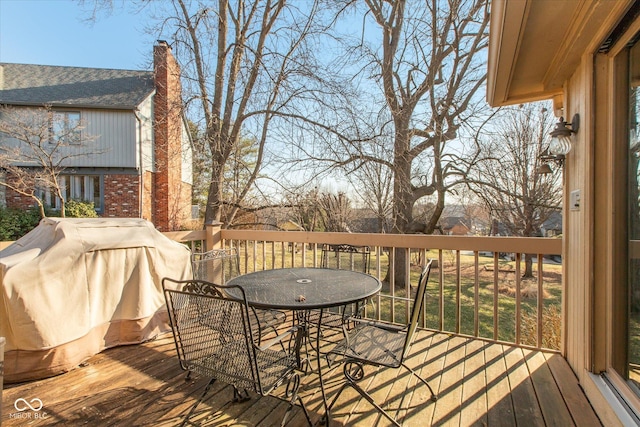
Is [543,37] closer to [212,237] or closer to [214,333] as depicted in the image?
[214,333]

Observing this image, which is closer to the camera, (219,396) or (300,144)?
(219,396)

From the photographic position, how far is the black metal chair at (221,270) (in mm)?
2527

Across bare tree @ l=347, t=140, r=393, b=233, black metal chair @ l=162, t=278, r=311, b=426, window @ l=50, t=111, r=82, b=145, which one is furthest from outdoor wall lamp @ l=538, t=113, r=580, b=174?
window @ l=50, t=111, r=82, b=145

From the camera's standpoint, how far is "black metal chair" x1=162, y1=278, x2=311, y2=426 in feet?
5.22

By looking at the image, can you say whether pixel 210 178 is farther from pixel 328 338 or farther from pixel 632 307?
pixel 632 307

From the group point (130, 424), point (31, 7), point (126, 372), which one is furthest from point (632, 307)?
point (31, 7)

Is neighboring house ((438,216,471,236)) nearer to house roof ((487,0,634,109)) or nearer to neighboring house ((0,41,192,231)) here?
house roof ((487,0,634,109))

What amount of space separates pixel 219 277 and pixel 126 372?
143 centimetres

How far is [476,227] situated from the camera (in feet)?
34.8

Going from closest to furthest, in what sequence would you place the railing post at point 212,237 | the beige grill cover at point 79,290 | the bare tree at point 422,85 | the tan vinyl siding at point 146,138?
the beige grill cover at point 79,290 → the railing post at point 212,237 → the bare tree at point 422,85 → the tan vinyl siding at point 146,138

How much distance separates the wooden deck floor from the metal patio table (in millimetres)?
436

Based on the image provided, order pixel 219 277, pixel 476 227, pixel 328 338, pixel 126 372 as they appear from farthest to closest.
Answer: pixel 476 227
pixel 219 277
pixel 328 338
pixel 126 372

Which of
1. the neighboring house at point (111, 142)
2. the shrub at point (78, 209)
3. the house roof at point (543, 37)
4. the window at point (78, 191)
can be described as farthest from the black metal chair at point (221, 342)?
the window at point (78, 191)

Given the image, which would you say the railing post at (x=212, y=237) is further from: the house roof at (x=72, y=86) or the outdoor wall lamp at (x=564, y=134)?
the house roof at (x=72, y=86)
